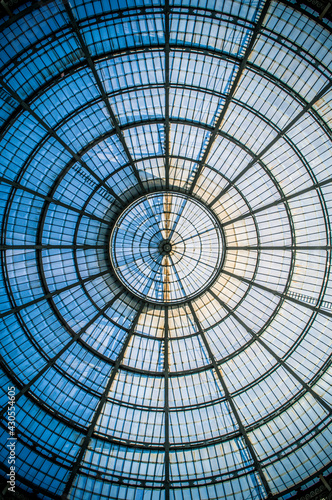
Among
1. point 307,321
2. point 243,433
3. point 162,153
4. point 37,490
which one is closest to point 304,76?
point 162,153

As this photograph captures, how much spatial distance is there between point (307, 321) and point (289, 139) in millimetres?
13517

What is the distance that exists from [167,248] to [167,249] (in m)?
0.08

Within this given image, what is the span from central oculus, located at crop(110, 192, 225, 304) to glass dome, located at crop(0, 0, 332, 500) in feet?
0.53

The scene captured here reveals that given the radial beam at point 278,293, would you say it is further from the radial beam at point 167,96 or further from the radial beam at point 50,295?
the radial beam at point 50,295

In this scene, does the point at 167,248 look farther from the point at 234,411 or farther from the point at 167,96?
the point at 234,411

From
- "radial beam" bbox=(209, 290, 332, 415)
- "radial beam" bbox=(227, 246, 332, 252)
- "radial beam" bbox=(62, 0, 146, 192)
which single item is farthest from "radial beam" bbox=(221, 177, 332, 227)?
"radial beam" bbox=(62, 0, 146, 192)

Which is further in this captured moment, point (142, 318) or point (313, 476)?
point (142, 318)

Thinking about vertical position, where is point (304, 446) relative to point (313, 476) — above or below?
above

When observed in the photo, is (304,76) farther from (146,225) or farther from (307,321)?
(307,321)

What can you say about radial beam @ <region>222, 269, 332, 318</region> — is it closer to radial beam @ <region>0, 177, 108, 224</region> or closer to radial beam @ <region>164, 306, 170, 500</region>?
radial beam @ <region>164, 306, 170, 500</region>

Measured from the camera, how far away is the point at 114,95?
25.3 m

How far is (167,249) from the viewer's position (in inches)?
1169

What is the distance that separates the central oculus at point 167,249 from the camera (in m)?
29.5

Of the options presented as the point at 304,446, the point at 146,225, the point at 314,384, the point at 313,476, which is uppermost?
the point at 146,225
